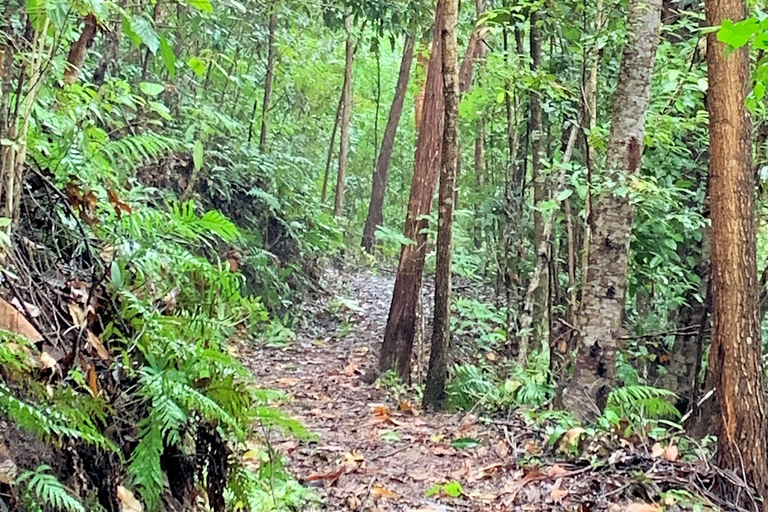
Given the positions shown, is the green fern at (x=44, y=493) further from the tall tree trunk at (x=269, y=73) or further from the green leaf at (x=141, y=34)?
the tall tree trunk at (x=269, y=73)

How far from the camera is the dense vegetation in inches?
101

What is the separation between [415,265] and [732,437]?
390 cm

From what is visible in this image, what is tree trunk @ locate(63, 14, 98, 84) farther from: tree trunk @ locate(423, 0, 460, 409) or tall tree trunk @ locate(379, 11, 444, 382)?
tall tree trunk @ locate(379, 11, 444, 382)

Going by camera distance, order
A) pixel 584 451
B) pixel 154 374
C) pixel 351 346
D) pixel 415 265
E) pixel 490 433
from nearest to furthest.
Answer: pixel 154 374 < pixel 584 451 < pixel 490 433 < pixel 415 265 < pixel 351 346

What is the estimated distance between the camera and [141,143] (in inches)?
156

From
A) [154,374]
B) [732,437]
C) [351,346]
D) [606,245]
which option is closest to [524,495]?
[732,437]

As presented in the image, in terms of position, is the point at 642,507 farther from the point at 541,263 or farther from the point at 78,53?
the point at 78,53

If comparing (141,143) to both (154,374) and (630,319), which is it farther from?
(630,319)

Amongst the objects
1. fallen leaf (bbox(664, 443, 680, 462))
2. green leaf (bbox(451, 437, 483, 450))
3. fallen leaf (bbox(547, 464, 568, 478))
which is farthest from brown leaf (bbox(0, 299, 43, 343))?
green leaf (bbox(451, 437, 483, 450))

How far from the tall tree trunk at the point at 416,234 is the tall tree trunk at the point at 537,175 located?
0.97 m

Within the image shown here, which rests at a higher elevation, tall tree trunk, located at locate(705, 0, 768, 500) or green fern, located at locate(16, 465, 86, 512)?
tall tree trunk, located at locate(705, 0, 768, 500)

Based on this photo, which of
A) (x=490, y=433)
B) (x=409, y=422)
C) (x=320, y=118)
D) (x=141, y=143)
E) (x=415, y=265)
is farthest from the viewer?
(x=320, y=118)

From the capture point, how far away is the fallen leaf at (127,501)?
7.98 feet

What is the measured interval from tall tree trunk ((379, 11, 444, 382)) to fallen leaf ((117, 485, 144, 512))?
5.17m
